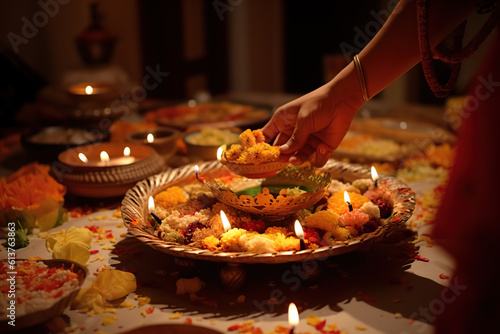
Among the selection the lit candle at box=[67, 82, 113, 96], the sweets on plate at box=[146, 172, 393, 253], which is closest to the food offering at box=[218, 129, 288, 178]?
the sweets on plate at box=[146, 172, 393, 253]

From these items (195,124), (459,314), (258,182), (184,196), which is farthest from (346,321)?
(195,124)

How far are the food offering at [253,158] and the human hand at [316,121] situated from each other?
6 centimetres

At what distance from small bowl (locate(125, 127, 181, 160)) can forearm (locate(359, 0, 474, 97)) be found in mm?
1032

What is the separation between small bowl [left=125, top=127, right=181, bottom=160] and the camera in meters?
2.16

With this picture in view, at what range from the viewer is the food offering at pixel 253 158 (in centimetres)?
148

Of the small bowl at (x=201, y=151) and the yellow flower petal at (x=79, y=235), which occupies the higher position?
the small bowl at (x=201, y=151)

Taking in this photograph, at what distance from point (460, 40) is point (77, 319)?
47.9 inches

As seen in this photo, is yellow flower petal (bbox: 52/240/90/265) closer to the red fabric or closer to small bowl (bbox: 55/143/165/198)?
small bowl (bbox: 55/143/165/198)

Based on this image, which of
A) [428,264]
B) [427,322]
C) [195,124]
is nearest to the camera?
[427,322]

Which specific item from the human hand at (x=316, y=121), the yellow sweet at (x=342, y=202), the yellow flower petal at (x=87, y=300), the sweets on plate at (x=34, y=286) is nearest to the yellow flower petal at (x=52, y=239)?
the sweets on plate at (x=34, y=286)

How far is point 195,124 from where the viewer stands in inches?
101

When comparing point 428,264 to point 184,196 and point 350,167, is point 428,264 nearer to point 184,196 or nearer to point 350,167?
point 350,167

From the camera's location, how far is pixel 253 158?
1.48m

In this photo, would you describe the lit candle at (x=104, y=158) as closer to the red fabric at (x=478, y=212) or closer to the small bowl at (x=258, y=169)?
the small bowl at (x=258, y=169)
